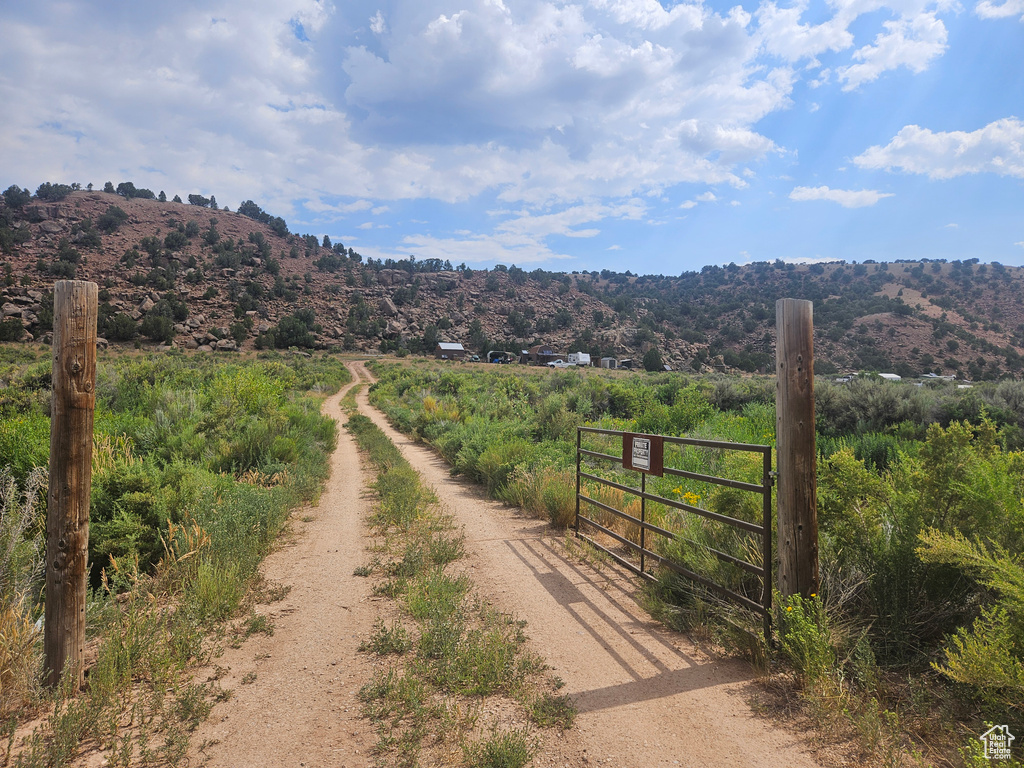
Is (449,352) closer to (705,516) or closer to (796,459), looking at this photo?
(705,516)

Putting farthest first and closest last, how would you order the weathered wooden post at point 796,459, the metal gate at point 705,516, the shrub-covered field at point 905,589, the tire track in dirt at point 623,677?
the metal gate at point 705,516 → the weathered wooden post at point 796,459 → the tire track in dirt at point 623,677 → the shrub-covered field at point 905,589

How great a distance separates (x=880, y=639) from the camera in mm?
3814

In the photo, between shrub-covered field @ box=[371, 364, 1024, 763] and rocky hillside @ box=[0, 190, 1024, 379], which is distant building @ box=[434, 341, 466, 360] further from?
shrub-covered field @ box=[371, 364, 1024, 763]

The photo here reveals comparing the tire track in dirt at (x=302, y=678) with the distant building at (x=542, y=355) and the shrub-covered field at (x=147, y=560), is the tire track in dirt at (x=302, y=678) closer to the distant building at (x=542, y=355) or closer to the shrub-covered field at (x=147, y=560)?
the shrub-covered field at (x=147, y=560)

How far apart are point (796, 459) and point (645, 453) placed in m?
2.03

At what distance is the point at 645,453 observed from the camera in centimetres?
582

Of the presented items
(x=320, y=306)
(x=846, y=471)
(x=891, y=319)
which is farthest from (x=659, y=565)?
(x=320, y=306)

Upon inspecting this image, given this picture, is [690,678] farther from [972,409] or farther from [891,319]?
[891,319]

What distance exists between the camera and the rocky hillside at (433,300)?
59.8 metres

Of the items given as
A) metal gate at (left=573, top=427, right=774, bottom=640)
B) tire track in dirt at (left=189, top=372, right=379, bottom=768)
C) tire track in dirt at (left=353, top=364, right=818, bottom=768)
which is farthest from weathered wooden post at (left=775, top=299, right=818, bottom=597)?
tire track in dirt at (left=189, top=372, right=379, bottom=768)

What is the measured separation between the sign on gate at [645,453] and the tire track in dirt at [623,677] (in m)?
1.33

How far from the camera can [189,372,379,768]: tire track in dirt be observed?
3.03 m

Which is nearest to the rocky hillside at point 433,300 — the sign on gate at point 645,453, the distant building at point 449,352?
the distant building at point 449,352

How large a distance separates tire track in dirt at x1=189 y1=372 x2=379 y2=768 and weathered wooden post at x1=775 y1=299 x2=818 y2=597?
3.22 meters
